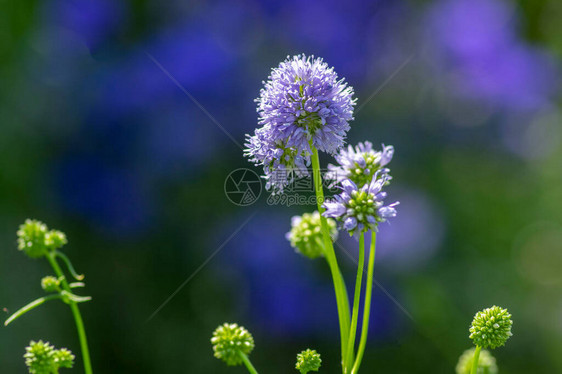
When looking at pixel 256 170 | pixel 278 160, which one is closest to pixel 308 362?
pixel 278 160

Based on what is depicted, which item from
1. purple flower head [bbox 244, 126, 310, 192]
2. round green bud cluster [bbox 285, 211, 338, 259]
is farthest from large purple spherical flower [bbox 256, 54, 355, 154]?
Result: round green bud cluster [bbox 285, 211, 338, 259]

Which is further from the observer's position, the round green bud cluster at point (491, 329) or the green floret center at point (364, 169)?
the green floret center at point (364, 169)

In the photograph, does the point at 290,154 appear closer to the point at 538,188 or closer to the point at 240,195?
the point at 240,195

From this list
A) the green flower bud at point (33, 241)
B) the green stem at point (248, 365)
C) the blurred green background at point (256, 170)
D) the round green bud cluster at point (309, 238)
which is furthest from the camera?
the blurred green background at point (256, 170)

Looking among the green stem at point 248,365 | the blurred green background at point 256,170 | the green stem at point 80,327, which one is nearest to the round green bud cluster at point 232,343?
the green stem at point 248,365

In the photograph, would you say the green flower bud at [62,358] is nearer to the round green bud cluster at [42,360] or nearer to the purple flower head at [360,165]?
the round green bud cluster at [42,360]

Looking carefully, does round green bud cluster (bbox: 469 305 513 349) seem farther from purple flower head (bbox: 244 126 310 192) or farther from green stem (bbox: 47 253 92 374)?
green stem (bbox: 47 253 92 374)
